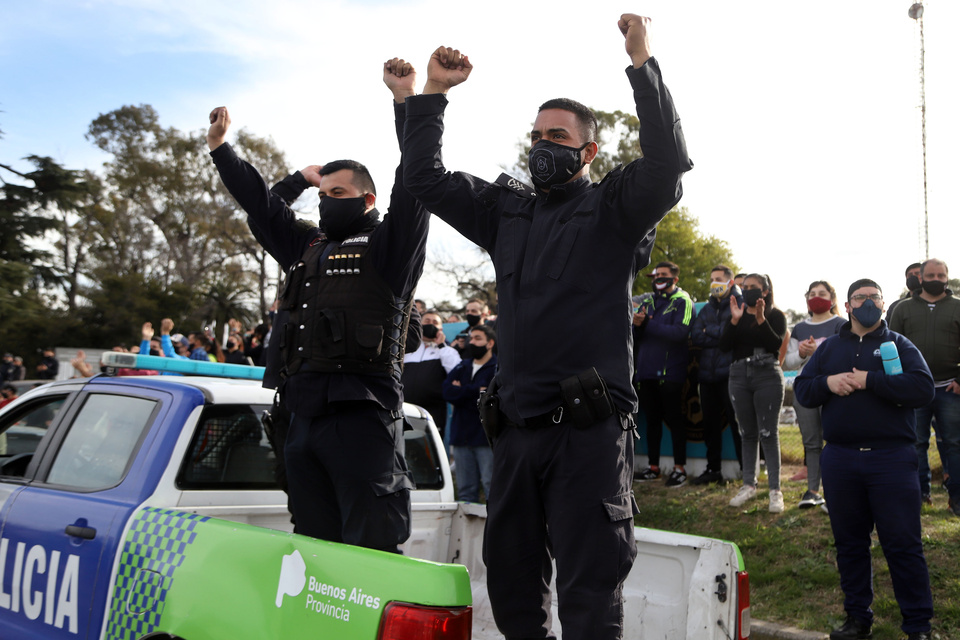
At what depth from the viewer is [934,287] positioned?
21.3ft

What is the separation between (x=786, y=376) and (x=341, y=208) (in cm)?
543

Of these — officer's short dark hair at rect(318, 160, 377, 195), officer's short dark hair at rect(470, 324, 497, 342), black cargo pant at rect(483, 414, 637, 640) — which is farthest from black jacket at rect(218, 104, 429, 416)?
officer's short dark hair at rect(470, 324, 497, 342)

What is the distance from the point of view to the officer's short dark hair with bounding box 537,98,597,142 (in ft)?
8.30

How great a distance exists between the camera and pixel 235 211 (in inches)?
1547

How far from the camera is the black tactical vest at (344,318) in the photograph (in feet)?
10.3

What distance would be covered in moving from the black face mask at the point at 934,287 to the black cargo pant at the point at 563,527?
17.2 feet

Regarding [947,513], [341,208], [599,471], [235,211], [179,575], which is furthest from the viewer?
[235,211]

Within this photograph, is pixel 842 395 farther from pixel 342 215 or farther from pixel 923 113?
pixel 923 113

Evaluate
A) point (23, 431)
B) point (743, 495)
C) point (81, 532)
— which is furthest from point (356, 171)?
point (743, 495)

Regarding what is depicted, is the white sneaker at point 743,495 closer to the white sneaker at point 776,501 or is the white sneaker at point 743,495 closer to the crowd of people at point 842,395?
the crowd of people at point 842,395

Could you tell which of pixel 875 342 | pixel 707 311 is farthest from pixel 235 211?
pixel 875 342

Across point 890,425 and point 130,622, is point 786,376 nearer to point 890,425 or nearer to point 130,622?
point 890,425

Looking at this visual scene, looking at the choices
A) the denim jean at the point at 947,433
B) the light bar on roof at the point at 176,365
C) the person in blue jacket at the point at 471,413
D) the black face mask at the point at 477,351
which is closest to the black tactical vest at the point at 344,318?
the light bar on roof at the point at 176,365

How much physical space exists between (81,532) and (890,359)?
4.24 meters
